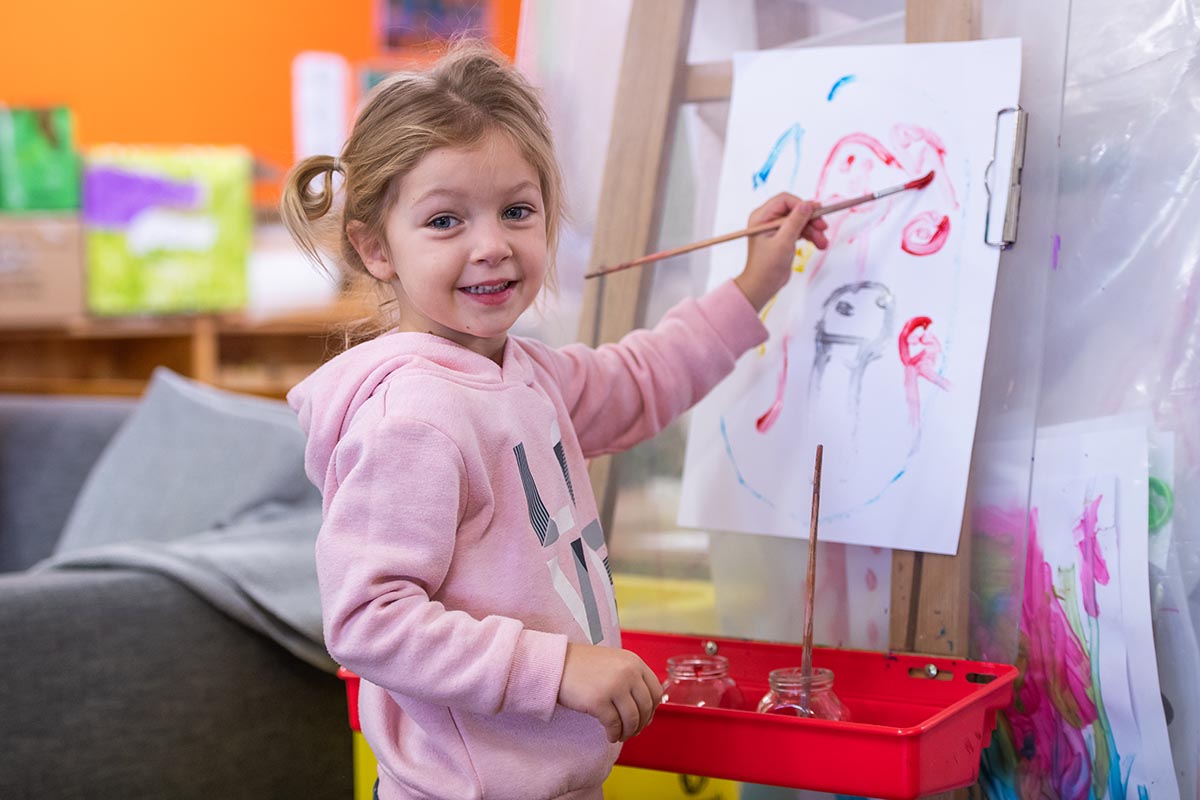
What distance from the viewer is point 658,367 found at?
4.24 ft

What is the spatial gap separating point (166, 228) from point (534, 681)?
8.65 ft

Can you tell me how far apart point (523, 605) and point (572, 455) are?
18cm

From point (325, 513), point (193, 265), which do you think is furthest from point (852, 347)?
point (193, 265)

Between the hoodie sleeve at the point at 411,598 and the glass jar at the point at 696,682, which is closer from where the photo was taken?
the hoodie sleeve at the point at 411,598

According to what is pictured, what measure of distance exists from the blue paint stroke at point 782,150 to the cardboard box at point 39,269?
2.25 meters

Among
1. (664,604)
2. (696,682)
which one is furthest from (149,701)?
(696,682)

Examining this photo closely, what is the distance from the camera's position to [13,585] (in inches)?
62.1

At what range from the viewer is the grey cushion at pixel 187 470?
6.37ft

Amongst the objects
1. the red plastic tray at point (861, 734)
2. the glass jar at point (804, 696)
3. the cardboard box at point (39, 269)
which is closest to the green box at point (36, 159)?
the cardboard box at point (39, 269)

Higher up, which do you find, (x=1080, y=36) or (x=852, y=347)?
(x=1080, y=36)

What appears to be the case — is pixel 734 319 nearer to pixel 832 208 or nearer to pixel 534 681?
pixel 832 208

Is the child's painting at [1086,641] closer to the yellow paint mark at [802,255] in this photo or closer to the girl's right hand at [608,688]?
the yellow paint mark at [802,255]

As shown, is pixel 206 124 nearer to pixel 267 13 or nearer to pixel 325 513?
pixel 267 13

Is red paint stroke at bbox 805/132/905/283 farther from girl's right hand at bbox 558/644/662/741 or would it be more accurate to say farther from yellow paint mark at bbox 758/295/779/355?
girl's right hand at bbox 558/644/662/741
